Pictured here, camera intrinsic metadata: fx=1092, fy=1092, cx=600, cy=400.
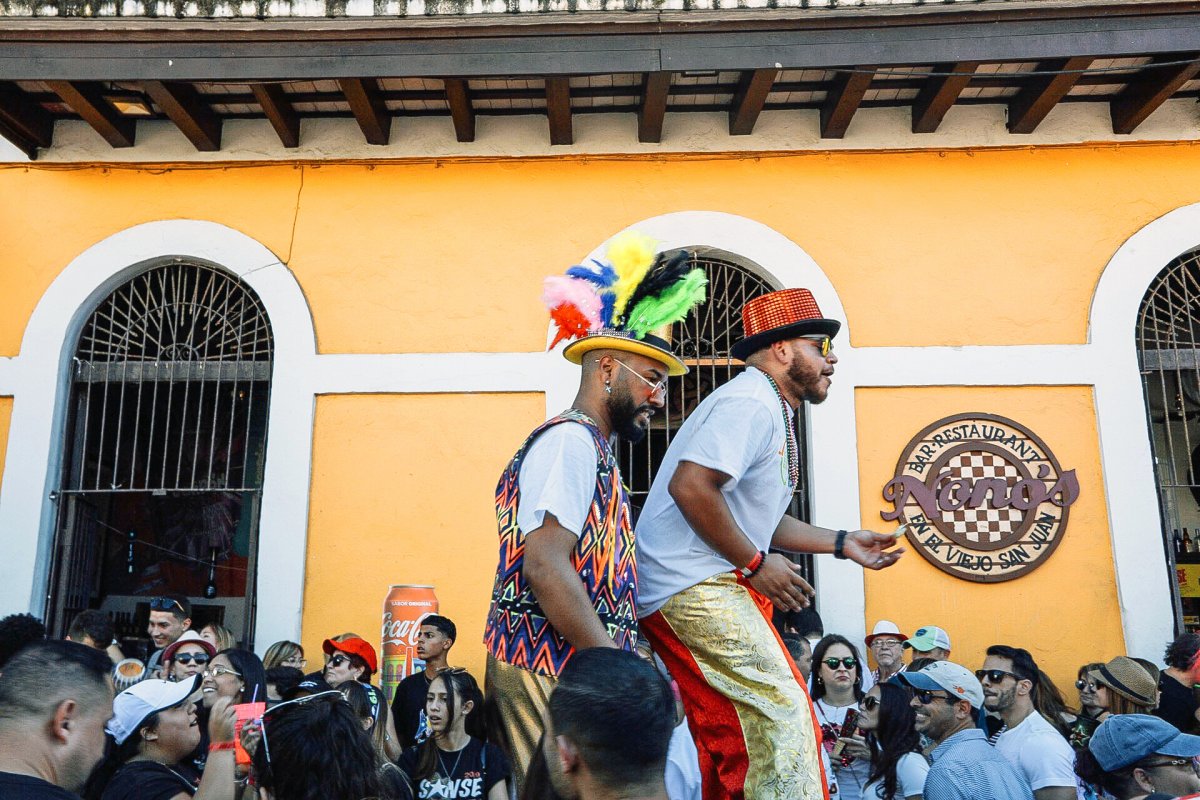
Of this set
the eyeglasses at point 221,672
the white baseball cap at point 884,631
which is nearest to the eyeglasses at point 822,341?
the eyeglasses at point 221,672

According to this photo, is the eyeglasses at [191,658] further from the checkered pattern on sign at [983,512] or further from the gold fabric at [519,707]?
the checkered pattern on sign at [983,512]

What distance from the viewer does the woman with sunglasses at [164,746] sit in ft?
12.2

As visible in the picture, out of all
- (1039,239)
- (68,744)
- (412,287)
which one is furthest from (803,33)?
(68,744)

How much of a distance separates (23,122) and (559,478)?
633cm

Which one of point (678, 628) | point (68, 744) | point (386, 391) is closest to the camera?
point (68, 744)

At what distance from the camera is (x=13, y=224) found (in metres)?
7.77

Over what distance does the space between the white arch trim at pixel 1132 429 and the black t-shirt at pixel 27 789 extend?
6.33 m

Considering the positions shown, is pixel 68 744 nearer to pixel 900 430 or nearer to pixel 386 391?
pixel 386 391

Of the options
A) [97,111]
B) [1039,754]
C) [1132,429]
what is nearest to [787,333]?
[1039,754]

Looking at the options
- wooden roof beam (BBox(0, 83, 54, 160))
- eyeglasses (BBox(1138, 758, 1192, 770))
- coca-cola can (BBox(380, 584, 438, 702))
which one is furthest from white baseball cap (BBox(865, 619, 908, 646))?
wooden roof beam (BBox(0, 83, 54, 160))

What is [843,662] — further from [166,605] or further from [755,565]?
[166,605]

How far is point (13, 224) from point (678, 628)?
6.63 metres

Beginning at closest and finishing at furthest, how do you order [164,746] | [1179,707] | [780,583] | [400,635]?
[780,583] < [164,746] < [1179,707] < [400,635]

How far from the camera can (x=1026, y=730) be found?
499 cm
